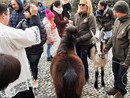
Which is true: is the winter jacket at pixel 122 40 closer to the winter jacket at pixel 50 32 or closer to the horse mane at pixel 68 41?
the horse mane at pixel 68 41

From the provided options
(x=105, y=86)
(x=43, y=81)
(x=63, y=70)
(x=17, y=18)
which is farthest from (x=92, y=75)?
(x=63, y=70)

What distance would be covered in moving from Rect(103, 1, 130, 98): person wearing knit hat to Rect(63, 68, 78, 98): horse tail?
1.12 meters

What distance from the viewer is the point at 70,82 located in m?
3.85

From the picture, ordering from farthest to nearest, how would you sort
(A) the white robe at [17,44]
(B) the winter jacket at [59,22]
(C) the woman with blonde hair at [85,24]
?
(B) the winter jacket at [59,22]
(C) the woman with blonde hair at [85,24]
(A) the white robe at [17,44]

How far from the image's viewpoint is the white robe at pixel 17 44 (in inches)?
131

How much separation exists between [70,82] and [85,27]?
2.17 metres

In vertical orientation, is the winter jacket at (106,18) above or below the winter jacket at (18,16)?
below

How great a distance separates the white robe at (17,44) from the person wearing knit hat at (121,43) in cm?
170

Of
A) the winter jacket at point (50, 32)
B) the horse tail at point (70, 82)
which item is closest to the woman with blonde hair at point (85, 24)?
the winter jacket at point (50, 32)

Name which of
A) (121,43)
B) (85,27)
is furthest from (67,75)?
(85,27)

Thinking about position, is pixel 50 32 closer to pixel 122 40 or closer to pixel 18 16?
pixel 18 16

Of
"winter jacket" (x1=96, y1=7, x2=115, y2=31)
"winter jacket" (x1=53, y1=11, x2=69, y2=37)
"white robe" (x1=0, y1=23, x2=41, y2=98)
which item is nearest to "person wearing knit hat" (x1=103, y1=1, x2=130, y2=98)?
"white robe" (x1=0, y1=23, x2=41, y2=98)

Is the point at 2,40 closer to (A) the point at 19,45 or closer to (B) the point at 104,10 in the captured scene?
(A) the point at 19,45

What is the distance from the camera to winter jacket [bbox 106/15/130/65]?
4.52 metres
